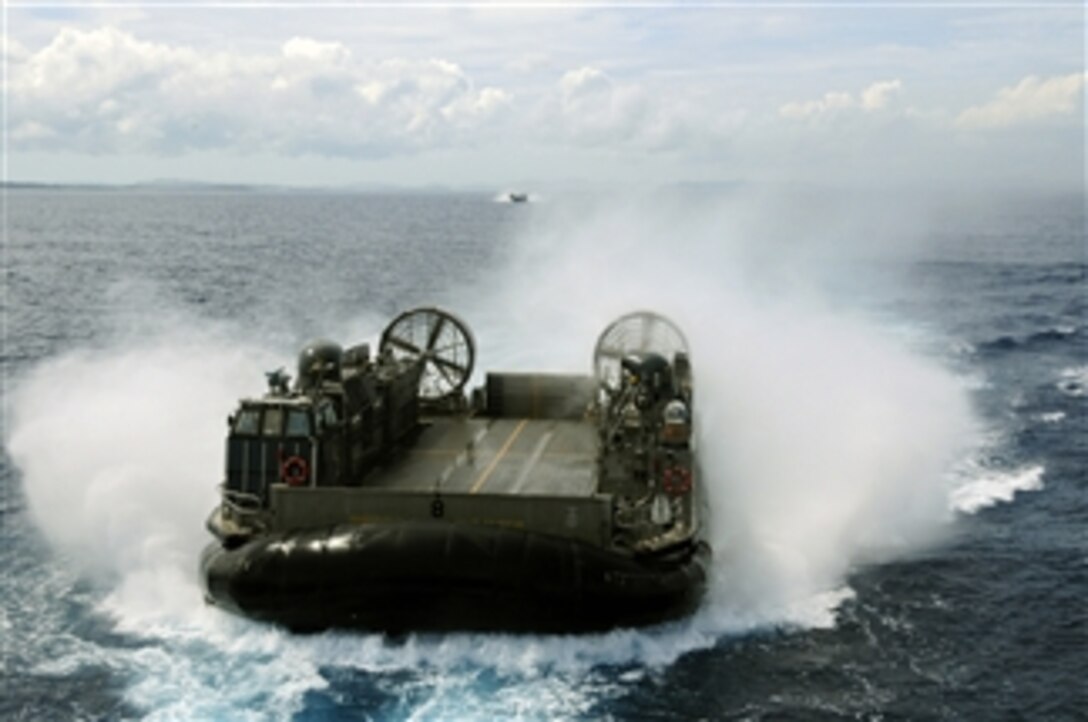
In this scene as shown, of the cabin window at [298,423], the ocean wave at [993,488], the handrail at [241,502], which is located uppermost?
the cabin window at [298,423]

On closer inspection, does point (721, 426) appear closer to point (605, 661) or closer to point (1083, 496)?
point (1083, 496)

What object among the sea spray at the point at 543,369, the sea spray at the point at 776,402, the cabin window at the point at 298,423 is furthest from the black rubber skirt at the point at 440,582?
the sea spray at the point at 776,402

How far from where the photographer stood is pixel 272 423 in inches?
802

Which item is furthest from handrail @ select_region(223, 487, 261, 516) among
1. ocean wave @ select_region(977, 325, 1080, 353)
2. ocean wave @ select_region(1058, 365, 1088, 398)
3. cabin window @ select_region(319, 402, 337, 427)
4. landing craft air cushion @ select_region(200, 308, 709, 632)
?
ocean wave @ select_region(977, 325, 1080, 353)

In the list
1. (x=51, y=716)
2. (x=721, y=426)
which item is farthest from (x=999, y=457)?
(x=51, y=716)

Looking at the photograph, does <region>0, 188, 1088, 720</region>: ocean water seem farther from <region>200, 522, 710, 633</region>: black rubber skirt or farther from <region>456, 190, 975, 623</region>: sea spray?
<region>200, 522, 710, 633</region>: black rubber skirt

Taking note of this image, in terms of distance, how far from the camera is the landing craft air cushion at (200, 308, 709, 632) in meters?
18.1

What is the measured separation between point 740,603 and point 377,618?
6505 mm

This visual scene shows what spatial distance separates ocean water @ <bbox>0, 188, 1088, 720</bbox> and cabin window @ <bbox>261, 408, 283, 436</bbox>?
3228 mm

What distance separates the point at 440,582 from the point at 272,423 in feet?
14.8

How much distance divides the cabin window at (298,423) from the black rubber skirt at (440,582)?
7.05 ft

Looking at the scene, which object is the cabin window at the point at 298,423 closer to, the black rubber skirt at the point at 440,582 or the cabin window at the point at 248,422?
the cabin window at the point at 248,422

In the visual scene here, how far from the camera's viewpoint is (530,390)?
29.3 meters

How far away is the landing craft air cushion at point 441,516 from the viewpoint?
1806cm
